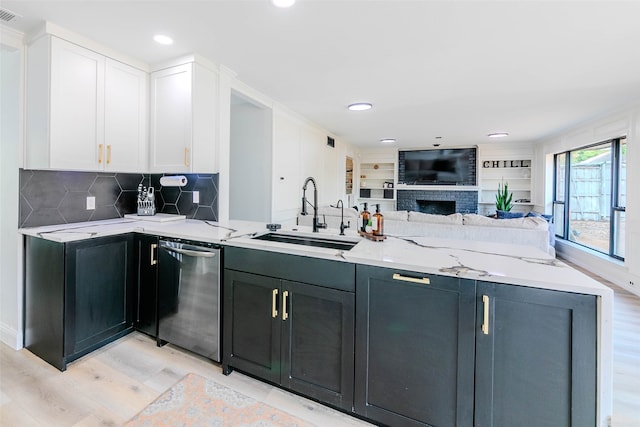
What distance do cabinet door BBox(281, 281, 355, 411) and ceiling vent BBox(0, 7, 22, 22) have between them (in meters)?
2.57

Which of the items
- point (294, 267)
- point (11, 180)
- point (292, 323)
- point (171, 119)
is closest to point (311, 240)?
point (294, 267)

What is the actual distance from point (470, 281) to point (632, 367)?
2077mm

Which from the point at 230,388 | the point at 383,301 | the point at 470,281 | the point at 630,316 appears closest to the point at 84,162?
the point at 230,388

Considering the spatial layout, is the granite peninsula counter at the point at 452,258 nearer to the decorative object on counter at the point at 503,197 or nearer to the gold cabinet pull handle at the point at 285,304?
the gold cabinet pull handle at the point at 285,304

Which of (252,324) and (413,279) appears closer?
(413,279)

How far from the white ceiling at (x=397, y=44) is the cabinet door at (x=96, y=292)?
1.60 meters

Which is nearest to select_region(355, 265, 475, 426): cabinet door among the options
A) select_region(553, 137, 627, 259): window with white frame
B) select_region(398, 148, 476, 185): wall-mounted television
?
select_region(553, 137, 627, 259): window with white frame

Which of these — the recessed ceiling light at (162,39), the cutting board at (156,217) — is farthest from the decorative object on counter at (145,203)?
the recessed ceiling light at (162,39)

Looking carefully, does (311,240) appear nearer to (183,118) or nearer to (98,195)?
(183,118)

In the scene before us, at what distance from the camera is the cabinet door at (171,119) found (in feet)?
8.57

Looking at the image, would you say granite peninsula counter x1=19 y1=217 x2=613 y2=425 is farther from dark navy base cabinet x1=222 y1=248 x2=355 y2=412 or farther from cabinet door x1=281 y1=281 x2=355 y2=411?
cabinet door x1=281 y1=281 x2=355 y2=411

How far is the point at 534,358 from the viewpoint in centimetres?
122

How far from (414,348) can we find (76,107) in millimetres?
2909

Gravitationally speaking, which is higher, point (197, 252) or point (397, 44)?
point (397, 44)
